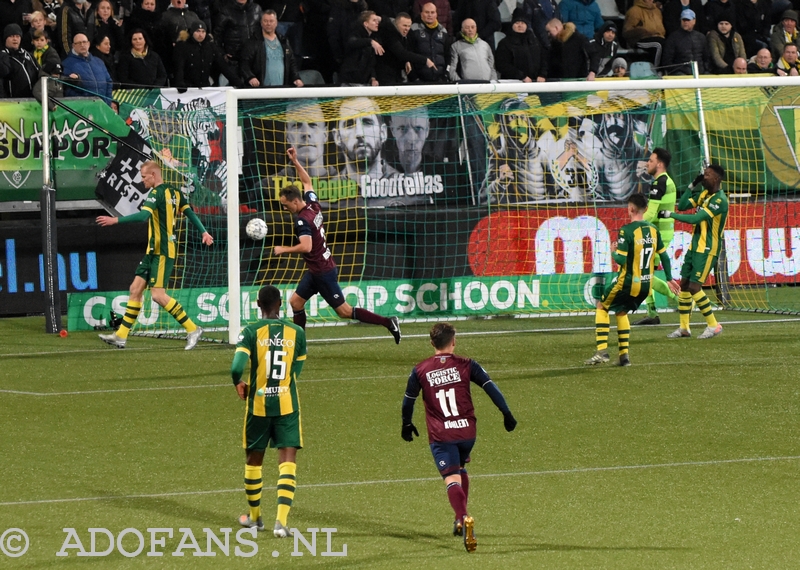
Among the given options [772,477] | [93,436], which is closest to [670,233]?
[772,477]

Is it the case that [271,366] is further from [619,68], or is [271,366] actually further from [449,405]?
[619,68]

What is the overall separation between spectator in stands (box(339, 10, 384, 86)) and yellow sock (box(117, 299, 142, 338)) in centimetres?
620

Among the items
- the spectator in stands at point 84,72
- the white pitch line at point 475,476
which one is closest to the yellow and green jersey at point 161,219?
the spectator in stands at point 84,72

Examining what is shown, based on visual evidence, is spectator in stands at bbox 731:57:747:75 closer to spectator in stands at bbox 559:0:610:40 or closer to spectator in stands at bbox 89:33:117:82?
spectator in stands at bbox 559:0:610:40

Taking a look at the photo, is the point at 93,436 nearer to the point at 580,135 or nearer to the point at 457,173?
the point at 457,173

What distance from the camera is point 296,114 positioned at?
59.3ft

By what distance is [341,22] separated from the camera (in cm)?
2000

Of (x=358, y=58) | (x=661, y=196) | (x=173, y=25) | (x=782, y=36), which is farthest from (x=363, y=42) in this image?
(x=782, y=36)

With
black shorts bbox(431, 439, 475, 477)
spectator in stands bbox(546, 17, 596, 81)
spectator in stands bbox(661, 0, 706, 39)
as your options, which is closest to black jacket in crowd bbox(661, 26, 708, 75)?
spectator in stands bbox(661, 0, 706, 39)

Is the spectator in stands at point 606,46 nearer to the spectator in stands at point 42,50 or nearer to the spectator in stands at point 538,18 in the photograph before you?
the spectator in stands at point 538,18

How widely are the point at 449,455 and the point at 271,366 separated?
1.23 metres

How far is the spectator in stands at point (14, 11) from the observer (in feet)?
60.2

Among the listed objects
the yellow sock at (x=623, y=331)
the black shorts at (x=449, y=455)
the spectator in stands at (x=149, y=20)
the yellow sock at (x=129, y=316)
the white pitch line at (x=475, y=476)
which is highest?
the spectator in stands at (x=149, y=20)

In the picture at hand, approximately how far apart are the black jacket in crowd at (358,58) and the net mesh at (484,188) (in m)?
1.36
